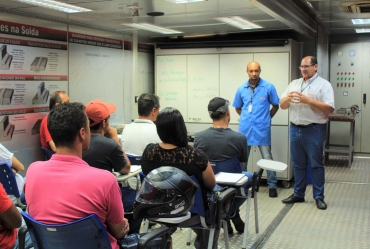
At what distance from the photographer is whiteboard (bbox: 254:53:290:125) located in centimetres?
602

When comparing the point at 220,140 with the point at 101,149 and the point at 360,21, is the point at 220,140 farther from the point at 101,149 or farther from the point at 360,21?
the point at 360,21

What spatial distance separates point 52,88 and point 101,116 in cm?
248

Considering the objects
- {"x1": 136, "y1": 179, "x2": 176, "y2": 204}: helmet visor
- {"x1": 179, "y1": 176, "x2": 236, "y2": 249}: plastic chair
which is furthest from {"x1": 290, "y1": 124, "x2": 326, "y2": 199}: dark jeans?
{"x1": 136, "y1": 179, "x2": 176, "y2": 204}: helmet visor

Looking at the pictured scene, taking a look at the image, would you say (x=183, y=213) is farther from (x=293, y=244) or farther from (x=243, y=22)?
(x=243, y=22)

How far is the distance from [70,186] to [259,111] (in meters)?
4.02

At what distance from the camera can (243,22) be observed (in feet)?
18.1

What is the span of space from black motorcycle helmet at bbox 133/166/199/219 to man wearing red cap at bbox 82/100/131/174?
0.81 meters

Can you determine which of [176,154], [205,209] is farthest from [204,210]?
[176,154]

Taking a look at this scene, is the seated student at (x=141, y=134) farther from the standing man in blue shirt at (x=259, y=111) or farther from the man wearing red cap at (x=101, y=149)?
the standing man in blue shirt at (x=259, y=111)

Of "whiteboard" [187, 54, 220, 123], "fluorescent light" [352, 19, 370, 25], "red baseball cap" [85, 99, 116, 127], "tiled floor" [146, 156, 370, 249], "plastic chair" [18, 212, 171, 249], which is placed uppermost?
"fluorescent light" [352, 19, 370, 25]

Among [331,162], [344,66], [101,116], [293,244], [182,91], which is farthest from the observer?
[344,66]

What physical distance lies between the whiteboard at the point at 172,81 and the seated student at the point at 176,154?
3.98 meters

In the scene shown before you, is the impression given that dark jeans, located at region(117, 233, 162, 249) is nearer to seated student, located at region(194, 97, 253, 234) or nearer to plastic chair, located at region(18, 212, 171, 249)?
plastic chair, located at region(18, 212, 171, 249)

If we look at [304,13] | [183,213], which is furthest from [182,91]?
[183,213]
